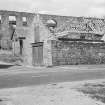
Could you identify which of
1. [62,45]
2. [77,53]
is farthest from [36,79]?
[77,53]

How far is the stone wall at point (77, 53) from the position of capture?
22812mm

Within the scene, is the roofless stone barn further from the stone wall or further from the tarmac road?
the tarmac road

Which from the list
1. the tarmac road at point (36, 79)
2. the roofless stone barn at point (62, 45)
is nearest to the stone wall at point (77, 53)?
the roofless stone barn at point (62, 45)

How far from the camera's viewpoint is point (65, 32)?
2505cm

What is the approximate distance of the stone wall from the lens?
74.8 ft

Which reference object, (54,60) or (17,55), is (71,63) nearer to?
(54,60)

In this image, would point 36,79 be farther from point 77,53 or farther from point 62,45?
point 77,53

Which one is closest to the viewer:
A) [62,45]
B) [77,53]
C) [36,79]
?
[36,79]

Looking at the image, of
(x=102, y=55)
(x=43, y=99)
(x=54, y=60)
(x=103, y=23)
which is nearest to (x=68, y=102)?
(x=43, y=99)

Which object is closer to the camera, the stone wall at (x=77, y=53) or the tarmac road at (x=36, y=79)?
the tarmac road at (x=36, y=79)

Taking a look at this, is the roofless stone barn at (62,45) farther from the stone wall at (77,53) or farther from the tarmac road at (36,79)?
the tarmac road at (36,79)

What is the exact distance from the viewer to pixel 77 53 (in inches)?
939

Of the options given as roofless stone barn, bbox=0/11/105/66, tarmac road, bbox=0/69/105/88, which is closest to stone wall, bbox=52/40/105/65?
roofless stone barn, bbox=0/11/105/66

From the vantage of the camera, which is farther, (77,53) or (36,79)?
(77,53)
